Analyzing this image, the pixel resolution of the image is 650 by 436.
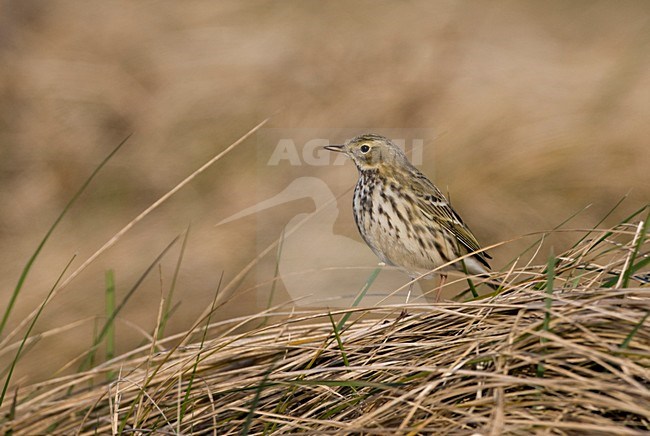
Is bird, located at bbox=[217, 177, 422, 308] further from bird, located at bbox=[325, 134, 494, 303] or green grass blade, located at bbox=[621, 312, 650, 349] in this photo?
green grass blade, located at bbox=[621, 312, 650, 349]

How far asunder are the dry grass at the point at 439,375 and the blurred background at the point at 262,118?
3693 millimetres

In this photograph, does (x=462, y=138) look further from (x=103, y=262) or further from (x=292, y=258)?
(x=103, y=262)

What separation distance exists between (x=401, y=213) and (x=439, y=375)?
1.64m

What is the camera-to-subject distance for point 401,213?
12.6ft

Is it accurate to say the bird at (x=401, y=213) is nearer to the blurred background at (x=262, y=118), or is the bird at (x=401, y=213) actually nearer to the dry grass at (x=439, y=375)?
the dry grass at (x=439, y=375)

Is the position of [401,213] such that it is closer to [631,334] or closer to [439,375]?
[439,375]

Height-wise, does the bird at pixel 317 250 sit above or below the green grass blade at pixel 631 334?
below

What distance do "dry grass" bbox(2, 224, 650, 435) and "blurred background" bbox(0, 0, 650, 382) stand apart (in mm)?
3693

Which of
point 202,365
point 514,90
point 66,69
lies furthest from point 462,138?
point 202,365

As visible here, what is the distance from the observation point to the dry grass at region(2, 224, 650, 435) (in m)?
2.04

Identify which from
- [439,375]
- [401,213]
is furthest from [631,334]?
[401,213]

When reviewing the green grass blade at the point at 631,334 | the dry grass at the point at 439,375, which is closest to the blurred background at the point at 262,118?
the dry grass at the point at 439,375

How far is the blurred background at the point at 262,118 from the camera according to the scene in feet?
23.9

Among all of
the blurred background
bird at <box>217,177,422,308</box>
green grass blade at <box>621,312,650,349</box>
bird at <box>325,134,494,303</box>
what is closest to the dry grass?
green grass blade at <box>621,312,650,349</box>
